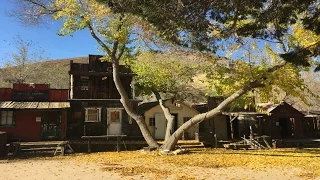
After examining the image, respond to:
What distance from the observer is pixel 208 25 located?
1238cm

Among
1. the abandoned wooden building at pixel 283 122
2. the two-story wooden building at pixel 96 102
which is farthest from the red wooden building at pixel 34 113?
the abandoned wooden building at pixel 283 122

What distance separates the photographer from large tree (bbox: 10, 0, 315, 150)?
11570mm

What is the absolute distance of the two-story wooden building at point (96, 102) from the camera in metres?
24.7

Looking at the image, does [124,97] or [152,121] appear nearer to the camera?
[124,97]

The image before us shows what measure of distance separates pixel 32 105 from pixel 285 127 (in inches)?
1063

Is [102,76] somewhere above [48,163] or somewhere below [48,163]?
above

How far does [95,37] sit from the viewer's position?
18.6 meters

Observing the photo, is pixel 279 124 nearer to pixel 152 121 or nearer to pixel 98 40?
pixel 152 121

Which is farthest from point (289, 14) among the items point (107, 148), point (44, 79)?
point (44, 79)

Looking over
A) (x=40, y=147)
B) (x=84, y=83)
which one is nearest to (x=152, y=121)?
(x=84, y=83)

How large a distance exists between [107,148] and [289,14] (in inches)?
569

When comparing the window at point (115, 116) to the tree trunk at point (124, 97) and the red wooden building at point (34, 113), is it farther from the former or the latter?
the tree trunk at point (124, 97)

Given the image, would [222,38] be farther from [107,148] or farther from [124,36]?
[107,148]

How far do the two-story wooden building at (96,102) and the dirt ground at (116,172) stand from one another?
33.5 feet
